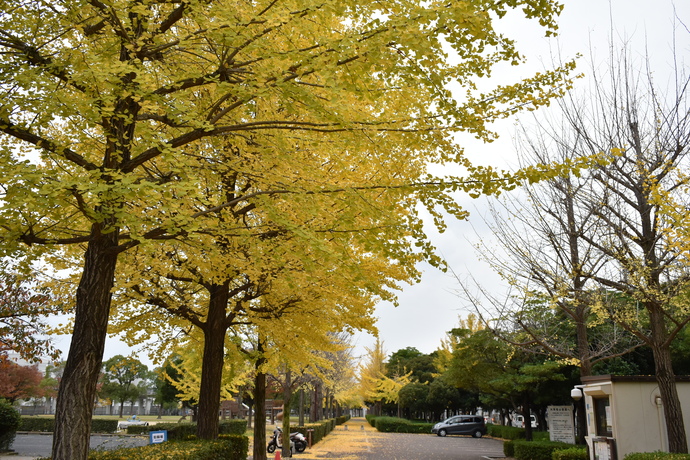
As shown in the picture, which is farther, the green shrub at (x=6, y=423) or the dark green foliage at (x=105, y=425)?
the dark green foliage at (x=105, y=425)

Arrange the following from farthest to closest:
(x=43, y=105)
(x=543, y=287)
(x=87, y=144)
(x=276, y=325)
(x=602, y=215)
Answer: (x=543, y=287), (x=602, y=215), (x=276, y=325), (x=87, y=144), (x=43, y=105)

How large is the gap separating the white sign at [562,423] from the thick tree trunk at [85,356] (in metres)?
20.2

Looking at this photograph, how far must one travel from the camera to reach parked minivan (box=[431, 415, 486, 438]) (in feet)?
121

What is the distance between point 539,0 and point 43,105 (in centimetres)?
459

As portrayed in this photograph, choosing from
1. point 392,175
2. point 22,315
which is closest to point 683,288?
point 392,175

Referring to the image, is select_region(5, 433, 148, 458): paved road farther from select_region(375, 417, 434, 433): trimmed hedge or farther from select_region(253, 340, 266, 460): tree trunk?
select_region(375, 417, 434, 433): trimmed hedge

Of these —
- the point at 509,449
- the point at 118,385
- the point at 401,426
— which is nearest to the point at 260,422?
the point at 509,449

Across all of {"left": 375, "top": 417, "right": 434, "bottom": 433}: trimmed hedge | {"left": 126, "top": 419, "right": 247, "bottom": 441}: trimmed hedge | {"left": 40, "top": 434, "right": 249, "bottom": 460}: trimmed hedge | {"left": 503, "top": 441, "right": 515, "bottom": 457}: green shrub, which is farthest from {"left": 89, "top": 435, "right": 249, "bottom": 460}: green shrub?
{"left": 375, "top": 417, "right": 434, "bottom": 433}: trimmed hedge

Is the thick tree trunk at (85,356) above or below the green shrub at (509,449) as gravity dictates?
above

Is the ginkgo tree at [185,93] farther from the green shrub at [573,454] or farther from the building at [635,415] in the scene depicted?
the green shrub at [573,454]

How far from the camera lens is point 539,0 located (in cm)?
477

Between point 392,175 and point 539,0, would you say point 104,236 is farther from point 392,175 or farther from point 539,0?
point 539,0

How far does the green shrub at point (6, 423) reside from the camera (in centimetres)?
1838

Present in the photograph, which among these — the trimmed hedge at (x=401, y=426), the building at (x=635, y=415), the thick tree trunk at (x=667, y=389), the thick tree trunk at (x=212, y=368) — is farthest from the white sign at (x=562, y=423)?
the trimmed hedge at (x=401, y=426)
